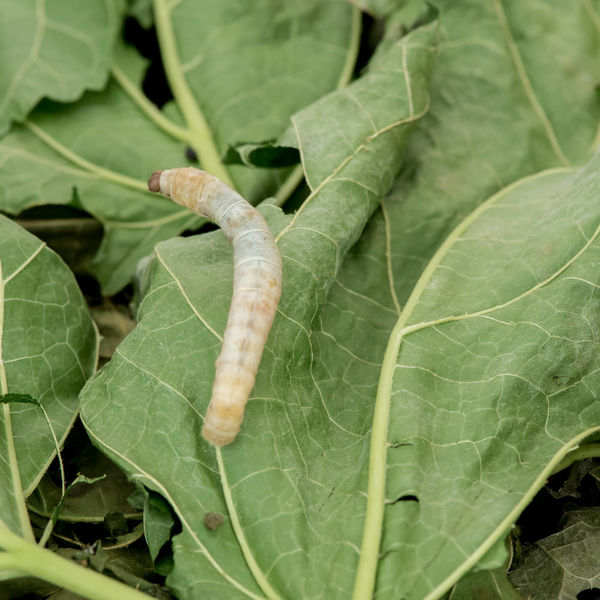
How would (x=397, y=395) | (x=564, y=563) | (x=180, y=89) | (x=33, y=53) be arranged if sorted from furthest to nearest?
(x=180, y=89) → (x=33, y=53) → (x=564, y=563) → (x=397, y=395)

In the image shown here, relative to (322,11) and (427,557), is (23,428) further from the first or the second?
(322,11)

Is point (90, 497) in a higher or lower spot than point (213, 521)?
lower

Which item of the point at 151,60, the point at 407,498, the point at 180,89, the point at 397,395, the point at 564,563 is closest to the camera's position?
the point at 407,498

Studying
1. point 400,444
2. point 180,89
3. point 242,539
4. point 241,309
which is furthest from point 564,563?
point 180,89

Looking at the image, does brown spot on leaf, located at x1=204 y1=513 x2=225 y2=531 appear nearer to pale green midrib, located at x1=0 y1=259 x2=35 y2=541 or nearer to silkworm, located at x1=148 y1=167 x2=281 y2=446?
silkworm, located at x1=148 y1=167 x2=281 y2=446

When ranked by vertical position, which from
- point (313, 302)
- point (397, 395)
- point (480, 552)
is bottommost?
point (480, 552)

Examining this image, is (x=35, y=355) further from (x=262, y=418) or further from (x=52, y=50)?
(x=52, y=50)

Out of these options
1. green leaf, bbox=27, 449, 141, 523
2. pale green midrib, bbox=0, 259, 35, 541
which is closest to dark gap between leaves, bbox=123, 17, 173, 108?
pale green midrib, bbox=0, 259, 35, 541
